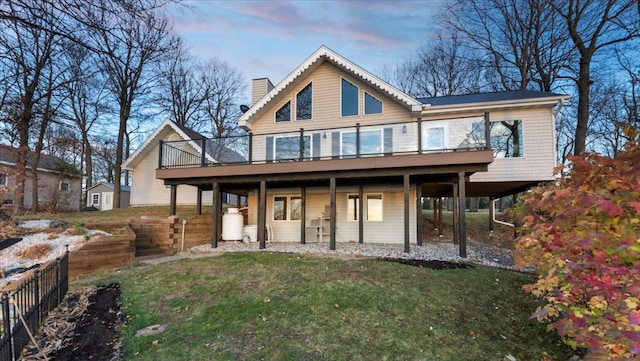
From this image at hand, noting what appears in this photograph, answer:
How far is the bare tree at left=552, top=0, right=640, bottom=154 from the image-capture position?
47.7 feet

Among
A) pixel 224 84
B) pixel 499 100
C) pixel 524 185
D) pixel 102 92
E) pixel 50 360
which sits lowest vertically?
pixel 50 360

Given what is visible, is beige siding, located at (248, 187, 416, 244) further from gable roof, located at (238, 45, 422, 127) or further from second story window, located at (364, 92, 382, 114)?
gable roof, located at (238, 45, 422, 127)

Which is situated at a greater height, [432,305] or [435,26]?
[435,26]

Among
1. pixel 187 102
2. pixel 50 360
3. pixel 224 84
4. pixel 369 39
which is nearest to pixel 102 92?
pixel 187 102

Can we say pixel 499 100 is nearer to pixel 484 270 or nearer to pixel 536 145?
pixel 536 145

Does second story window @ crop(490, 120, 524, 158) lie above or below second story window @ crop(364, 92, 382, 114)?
below

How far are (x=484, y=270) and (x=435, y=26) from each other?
714 inches

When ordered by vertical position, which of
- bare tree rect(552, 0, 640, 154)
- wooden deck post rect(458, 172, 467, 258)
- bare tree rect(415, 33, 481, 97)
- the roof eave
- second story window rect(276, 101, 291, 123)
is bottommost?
wooden deck post rect(458, 172, 467, 258)

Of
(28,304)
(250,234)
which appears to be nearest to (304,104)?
(250,234)

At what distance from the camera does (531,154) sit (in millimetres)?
11594

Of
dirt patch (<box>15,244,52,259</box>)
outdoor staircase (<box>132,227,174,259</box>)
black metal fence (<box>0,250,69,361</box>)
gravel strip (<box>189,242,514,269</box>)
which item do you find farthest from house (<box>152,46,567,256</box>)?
black metal fence (<box>0,250,69,361</box>)

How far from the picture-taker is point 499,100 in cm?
1186

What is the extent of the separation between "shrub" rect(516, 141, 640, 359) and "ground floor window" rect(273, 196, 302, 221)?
10999mm

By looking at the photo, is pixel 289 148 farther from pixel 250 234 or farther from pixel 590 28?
pixel 590 28
